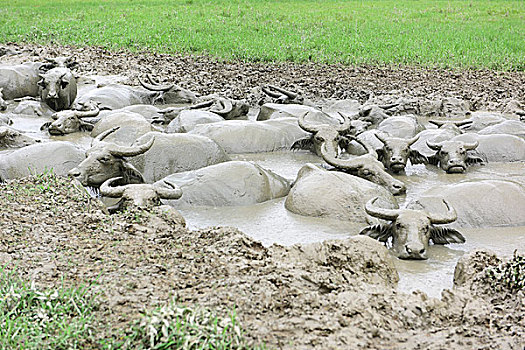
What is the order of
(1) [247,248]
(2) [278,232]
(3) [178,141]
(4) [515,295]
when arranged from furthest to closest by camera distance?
(3) [178,141] < (2) [278,232] < (1) [247,248] < (4) [515,295]

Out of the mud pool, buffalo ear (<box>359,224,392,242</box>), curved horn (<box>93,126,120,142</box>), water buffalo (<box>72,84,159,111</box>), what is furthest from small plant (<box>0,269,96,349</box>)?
water buffalo (<box>72,84,159,111</box>)

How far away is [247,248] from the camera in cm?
488

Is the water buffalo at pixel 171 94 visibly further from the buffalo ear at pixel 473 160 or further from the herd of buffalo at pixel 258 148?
the buffalo ear at pixel 473 160

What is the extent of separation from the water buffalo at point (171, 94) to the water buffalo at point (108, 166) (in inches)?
228

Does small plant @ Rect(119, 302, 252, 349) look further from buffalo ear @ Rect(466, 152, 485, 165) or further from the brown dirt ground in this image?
buffalo ear @ Rect(466, 152, 485, 165)

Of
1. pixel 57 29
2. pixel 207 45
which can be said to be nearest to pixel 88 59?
pixel 207 45

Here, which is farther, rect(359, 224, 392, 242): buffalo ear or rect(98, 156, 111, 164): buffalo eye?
rect(98, 156, 111, 164): buffalo eye

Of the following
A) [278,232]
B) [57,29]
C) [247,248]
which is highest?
[247,248]

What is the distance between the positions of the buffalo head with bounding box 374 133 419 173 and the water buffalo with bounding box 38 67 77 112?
6.38 metres

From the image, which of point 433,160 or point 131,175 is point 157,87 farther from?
point 433,160

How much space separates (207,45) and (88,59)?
3337mm

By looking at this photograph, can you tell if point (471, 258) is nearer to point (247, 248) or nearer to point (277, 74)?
point (247, 248)

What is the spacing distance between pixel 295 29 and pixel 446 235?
16.4 m

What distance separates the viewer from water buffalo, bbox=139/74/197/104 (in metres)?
13.4
